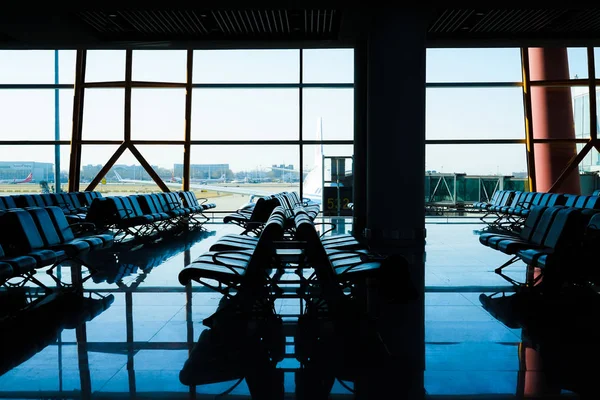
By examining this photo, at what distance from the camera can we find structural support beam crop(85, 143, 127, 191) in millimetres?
12031

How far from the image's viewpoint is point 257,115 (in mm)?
11727

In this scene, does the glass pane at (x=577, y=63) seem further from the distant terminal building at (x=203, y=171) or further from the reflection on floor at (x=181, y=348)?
the reflection on floor at (x=181, y=348)

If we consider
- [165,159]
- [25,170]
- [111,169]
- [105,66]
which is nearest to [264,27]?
[165,159]

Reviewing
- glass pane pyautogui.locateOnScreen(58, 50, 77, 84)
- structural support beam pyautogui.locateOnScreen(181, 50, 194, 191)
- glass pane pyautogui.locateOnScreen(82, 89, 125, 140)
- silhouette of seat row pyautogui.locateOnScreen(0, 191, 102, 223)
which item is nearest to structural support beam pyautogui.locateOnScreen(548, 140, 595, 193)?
structural support beam pyautogui.locateOnScreen(181, 50, 194, 191)

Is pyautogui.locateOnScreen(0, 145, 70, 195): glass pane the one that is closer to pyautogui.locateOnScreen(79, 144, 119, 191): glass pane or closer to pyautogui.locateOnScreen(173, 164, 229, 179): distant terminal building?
pyautogui.locateOnScreen(79, 144, 119, 191): glass pane

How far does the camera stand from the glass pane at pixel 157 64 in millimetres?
12047

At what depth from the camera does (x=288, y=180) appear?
12344 mm

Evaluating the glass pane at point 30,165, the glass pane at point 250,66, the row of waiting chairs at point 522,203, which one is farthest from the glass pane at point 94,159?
the row of waiting chairs at point 522,203

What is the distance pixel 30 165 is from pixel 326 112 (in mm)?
6752

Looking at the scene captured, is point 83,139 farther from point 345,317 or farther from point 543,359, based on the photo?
point 543,359

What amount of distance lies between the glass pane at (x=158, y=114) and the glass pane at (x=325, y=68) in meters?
2.89

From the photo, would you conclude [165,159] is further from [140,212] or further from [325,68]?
[325,68]

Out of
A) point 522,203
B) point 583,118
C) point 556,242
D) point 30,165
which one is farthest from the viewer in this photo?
point 583,118

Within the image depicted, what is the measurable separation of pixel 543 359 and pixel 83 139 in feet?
37.4
